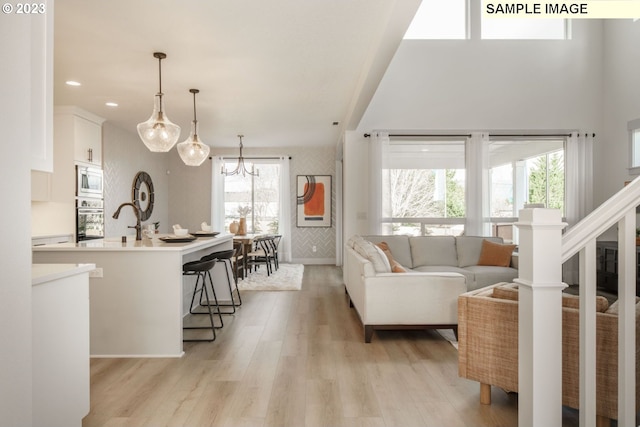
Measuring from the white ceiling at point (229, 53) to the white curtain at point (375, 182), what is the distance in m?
0.55

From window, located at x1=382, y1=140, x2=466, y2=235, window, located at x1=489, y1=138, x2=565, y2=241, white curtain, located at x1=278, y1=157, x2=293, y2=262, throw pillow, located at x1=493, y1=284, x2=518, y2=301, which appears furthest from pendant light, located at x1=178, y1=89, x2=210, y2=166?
window, located at x1=489, y1=138, x2=565, y2=241

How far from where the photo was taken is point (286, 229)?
28.2 ft

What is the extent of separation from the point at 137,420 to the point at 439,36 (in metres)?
6.44

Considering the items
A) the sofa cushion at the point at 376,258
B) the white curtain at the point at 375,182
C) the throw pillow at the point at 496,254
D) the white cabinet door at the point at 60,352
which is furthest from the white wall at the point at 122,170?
the throw pillow at the point at 496,254

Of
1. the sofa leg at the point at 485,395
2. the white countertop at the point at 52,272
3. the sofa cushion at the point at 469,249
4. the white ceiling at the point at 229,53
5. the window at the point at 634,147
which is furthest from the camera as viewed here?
the window at the point at 634,147

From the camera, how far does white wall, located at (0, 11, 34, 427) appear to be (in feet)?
3.99

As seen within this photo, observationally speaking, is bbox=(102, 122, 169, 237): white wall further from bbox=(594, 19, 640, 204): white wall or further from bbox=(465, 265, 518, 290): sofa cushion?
bbox=(594, 19, 640, 204): white wall

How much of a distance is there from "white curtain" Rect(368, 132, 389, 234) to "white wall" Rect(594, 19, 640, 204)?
137 inches

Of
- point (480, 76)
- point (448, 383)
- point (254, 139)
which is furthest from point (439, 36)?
point (448, 383)

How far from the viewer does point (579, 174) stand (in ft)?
20.3

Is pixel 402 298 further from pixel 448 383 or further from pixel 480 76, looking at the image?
pixel 480 76

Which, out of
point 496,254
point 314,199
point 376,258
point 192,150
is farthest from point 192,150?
point 314,199

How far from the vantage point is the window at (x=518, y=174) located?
20.9 feet

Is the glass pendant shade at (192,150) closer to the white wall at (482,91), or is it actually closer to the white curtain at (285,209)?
the white wall at (482,91)
